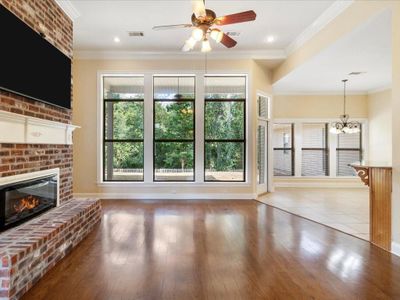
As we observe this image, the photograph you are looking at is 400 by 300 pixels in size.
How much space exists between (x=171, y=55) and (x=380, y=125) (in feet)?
20.9

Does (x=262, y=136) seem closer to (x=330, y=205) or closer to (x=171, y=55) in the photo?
(x=330, y=205)

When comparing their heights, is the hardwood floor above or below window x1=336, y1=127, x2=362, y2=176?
below

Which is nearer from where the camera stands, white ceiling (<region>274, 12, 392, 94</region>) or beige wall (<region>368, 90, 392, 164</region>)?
white ceiling (<region>274, 12, 392, 94</region>)

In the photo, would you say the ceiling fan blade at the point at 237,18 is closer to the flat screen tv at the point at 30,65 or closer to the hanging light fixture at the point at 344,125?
the flat screen tv at the point at 30,65

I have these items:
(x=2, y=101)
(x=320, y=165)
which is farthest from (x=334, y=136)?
(x=2, y=101)

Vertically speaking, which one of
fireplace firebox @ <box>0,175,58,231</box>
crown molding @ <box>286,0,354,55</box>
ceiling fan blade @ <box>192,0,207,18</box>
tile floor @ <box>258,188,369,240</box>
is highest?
crown molding @ <box>286,0,354,55</box>

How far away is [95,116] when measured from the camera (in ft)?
21.4

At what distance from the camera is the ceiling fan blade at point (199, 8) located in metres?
3.12

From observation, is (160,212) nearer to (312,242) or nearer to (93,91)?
(312,242)

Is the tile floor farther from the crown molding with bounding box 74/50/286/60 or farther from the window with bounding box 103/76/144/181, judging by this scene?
the crown molding with bounding box 74/50/286/60

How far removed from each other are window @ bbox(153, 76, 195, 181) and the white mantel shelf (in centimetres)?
268

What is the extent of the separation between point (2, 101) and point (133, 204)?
143 inches

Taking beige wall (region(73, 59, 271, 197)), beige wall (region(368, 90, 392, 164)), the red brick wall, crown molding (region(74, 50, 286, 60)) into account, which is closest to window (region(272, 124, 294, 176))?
beige wall (region(368, 90, 392, 164))

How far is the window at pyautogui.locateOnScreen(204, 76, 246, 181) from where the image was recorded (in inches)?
266
